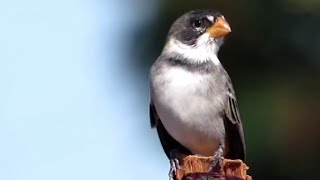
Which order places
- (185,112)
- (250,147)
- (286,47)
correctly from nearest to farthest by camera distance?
(185,112)
(250,147)
(286,47)

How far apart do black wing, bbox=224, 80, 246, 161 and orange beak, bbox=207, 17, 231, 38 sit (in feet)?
1.10

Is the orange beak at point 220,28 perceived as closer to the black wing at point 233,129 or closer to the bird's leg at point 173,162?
the black wing at point 233,129

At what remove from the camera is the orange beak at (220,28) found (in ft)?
26.5

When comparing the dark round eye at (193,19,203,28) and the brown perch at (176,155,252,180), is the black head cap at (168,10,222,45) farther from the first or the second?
the brown perch at (176,155,252,180)

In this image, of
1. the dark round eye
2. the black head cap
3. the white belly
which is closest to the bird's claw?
the white belly

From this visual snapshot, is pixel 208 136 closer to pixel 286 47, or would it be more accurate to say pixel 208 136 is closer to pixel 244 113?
pixel 244 113

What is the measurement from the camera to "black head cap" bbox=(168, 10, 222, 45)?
823 cm

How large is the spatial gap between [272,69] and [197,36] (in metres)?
1.13

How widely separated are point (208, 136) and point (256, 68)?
4.70 feet

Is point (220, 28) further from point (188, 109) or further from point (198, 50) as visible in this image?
point (188, 109)

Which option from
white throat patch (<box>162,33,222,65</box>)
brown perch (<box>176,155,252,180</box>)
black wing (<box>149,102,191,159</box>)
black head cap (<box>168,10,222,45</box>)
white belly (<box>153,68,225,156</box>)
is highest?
→ black head cap (<box>168,10,222,45</box>)

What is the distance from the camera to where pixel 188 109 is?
304 inches

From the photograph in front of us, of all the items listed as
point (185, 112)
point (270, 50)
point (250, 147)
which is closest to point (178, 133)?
point (185, 112)

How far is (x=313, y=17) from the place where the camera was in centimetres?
900
